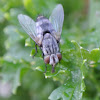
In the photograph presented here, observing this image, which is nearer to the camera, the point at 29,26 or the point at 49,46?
the point at 49,46

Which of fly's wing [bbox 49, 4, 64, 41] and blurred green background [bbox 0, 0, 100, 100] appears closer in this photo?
blurred green background [bbox 0, 0, 100, 100]

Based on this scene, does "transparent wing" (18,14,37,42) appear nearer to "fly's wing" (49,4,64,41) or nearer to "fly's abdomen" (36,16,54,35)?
"fly's abdomen" (36,16,54,35)

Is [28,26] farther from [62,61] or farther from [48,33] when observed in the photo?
[62,61]

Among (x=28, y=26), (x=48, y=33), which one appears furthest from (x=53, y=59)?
(x=28, y=26)

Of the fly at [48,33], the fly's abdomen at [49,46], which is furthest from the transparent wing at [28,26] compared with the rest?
the fly's abdomen at [49,46]

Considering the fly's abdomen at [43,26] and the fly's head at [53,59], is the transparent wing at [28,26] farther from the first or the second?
the fly's head at [53,59]

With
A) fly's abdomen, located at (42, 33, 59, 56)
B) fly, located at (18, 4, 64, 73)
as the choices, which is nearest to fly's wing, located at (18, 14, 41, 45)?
fly, located at (18, 4, 64, 73)
